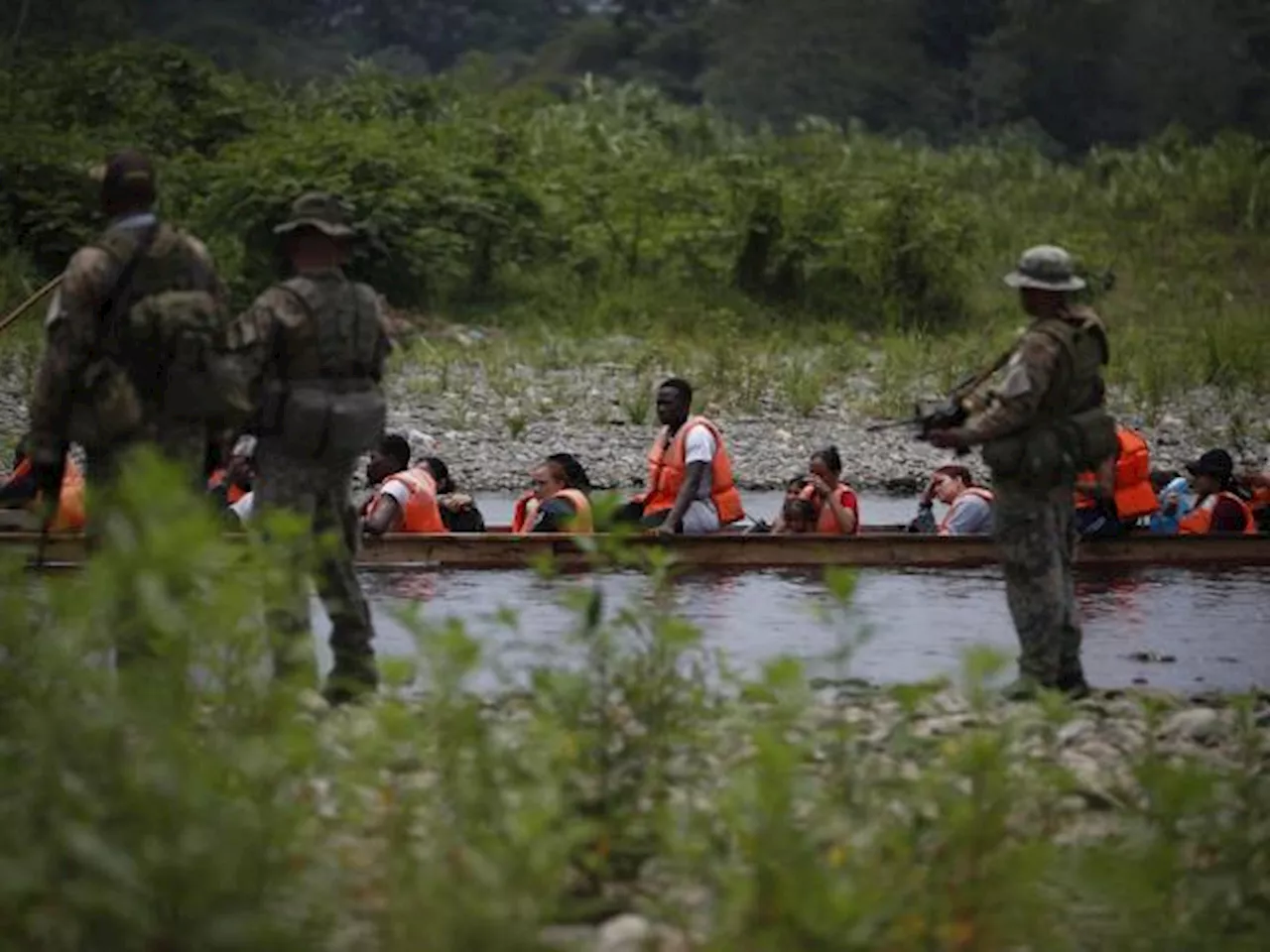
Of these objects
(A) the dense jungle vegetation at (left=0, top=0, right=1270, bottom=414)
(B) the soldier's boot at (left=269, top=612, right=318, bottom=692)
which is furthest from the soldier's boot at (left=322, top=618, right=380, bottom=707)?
(A) the dense jungle vegetation at (left=0, top=0, right=1270, bottom=414)

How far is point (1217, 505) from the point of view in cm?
1850

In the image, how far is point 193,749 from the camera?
7383 mm

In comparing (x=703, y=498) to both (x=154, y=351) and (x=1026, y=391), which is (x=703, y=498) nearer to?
(x=1026, y=391)

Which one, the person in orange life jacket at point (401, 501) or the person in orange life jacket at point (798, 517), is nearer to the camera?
the person in orange life jacket at point (401, 501)

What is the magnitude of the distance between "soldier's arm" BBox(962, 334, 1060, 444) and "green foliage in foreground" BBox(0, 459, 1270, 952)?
2480mm

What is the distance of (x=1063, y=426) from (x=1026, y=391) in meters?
0.24

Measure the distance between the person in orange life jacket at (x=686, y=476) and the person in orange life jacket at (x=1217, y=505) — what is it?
9.14ft

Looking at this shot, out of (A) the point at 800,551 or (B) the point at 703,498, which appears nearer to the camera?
(A) the point at 800,551

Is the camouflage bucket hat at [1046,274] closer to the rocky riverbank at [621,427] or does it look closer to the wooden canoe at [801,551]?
the wooden canoe at [801,551]

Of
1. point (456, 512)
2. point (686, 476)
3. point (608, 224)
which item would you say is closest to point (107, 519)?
point (686, 476)

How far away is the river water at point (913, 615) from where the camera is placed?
14414mm

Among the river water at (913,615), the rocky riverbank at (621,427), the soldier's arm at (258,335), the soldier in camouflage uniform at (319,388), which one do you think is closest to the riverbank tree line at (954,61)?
the rocky riverbank at (621,427)

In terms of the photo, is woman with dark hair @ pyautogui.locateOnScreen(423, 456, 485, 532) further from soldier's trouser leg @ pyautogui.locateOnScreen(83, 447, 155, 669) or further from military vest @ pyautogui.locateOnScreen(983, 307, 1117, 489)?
soldier's trouser leg @ pyautogui.locateOnScreen(83, 447, 155, 669)

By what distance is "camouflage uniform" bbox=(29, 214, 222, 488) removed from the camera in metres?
10.8
